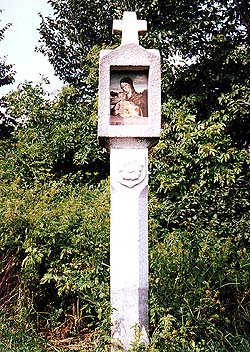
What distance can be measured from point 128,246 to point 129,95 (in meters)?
1.20

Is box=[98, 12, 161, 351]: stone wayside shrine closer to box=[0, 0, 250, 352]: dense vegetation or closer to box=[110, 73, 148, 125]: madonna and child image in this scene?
box=[110, 73, 148, 125]: madonna and child image

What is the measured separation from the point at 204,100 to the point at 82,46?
185 inches

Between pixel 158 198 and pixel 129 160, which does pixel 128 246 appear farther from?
pixel 158 198

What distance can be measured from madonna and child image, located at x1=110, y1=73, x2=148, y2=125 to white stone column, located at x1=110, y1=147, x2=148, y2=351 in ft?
0.89

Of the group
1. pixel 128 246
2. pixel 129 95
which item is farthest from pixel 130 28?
pixel 128 246

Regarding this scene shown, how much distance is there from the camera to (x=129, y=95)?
174 inches

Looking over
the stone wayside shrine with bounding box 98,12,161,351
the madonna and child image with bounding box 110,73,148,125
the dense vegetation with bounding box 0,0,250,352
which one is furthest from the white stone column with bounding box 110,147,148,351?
the madonna and child image with bounding box 110,73,148,125

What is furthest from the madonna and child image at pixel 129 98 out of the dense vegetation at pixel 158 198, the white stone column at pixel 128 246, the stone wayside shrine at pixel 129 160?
the dense vegetation at pixel 158 198

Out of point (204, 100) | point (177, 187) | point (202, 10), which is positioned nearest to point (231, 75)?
point (204, 100)

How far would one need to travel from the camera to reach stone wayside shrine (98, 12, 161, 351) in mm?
4234

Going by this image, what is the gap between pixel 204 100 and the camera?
813 cm

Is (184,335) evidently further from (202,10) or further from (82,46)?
(82,46)

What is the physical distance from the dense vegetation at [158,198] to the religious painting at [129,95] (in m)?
1.50

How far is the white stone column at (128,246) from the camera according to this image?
13.9 feet
